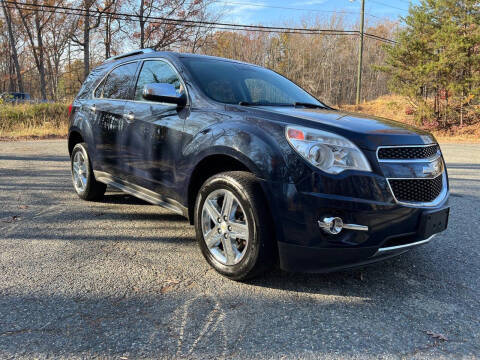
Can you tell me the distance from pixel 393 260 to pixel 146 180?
2.35m

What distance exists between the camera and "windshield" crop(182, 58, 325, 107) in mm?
3377

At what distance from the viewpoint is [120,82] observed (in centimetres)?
441

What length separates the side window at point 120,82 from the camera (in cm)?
422

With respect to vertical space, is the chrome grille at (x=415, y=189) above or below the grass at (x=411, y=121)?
below

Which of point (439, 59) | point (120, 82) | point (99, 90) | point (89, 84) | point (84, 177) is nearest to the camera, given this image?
point (120, 82)

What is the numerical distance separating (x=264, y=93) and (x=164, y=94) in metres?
1.01

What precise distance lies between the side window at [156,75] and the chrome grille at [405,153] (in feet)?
6.08

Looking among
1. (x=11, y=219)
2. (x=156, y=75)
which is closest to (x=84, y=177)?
(x=11, y=219)

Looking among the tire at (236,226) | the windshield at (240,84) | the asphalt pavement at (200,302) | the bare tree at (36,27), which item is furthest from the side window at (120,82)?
the bare tree at (36,27)

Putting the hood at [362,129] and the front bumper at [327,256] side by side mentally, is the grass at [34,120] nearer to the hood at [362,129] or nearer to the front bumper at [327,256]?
the hood at [362,129]

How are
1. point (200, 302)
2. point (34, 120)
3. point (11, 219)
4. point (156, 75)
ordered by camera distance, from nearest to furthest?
point (200, 302) → point (156, 75) → point (11, 219) → point (34, 120)

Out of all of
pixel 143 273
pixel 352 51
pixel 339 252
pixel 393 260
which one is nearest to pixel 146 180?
pixel 143 273

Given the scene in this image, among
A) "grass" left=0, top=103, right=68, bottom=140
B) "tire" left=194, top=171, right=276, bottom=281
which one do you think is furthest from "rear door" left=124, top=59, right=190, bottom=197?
"grass" left=0, top=103, right=68, bottom=140

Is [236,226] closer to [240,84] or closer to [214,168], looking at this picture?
[214,168]
